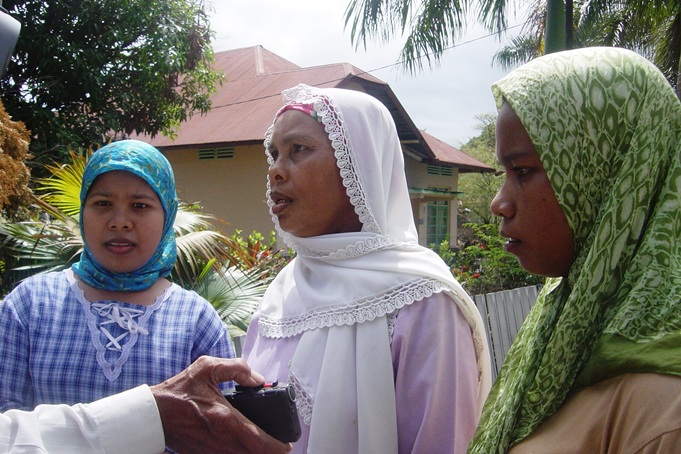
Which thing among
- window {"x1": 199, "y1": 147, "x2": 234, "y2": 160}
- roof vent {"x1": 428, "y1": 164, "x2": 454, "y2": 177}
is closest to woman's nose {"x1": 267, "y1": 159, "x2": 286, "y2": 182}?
window {"x1": 199, "y1": 147, "x2": 234, "y2": 160}

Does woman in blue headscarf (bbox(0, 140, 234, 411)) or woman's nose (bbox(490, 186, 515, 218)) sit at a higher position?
woman's nose (bbox(490, 186, 515, 218))

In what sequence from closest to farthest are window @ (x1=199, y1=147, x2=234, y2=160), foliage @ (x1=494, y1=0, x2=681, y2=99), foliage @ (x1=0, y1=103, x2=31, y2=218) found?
foliage @ (x1=0, y1=103, x2=31, y2=218), foliage @ (x1=494, y1=0, x2=681, y2=99), window @ (x1=199, y1=147, x2=234, y2=160)

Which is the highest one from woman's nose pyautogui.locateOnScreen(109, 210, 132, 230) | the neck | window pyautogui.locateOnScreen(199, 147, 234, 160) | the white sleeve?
window pyautogui.locateOnScreen(199, 147, 234, 160)

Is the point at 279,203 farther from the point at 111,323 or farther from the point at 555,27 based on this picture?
the point at 555,27

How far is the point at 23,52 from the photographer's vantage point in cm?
814

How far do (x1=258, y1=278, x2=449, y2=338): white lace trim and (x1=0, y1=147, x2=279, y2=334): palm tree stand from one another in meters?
1.85

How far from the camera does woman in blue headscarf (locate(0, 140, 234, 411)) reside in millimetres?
1835

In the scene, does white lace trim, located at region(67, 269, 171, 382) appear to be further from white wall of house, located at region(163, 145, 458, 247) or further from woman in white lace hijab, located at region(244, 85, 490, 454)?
white wall of house, located at region(163, 145, 458, 247)

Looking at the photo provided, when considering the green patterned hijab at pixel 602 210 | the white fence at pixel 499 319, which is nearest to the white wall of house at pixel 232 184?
the white fence at pixel 499 319

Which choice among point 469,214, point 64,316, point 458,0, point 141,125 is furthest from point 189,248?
point 469,214

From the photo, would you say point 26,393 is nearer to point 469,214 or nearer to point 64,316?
point 64,316

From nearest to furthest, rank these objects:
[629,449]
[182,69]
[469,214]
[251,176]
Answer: [629,449] < [182,69] < [251,176] < [469,214]

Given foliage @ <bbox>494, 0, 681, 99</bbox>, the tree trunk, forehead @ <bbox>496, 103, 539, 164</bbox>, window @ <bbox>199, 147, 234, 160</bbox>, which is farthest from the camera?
window @ <bbox>199, 147, 234, 160</bbox>

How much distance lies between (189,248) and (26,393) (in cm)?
199
